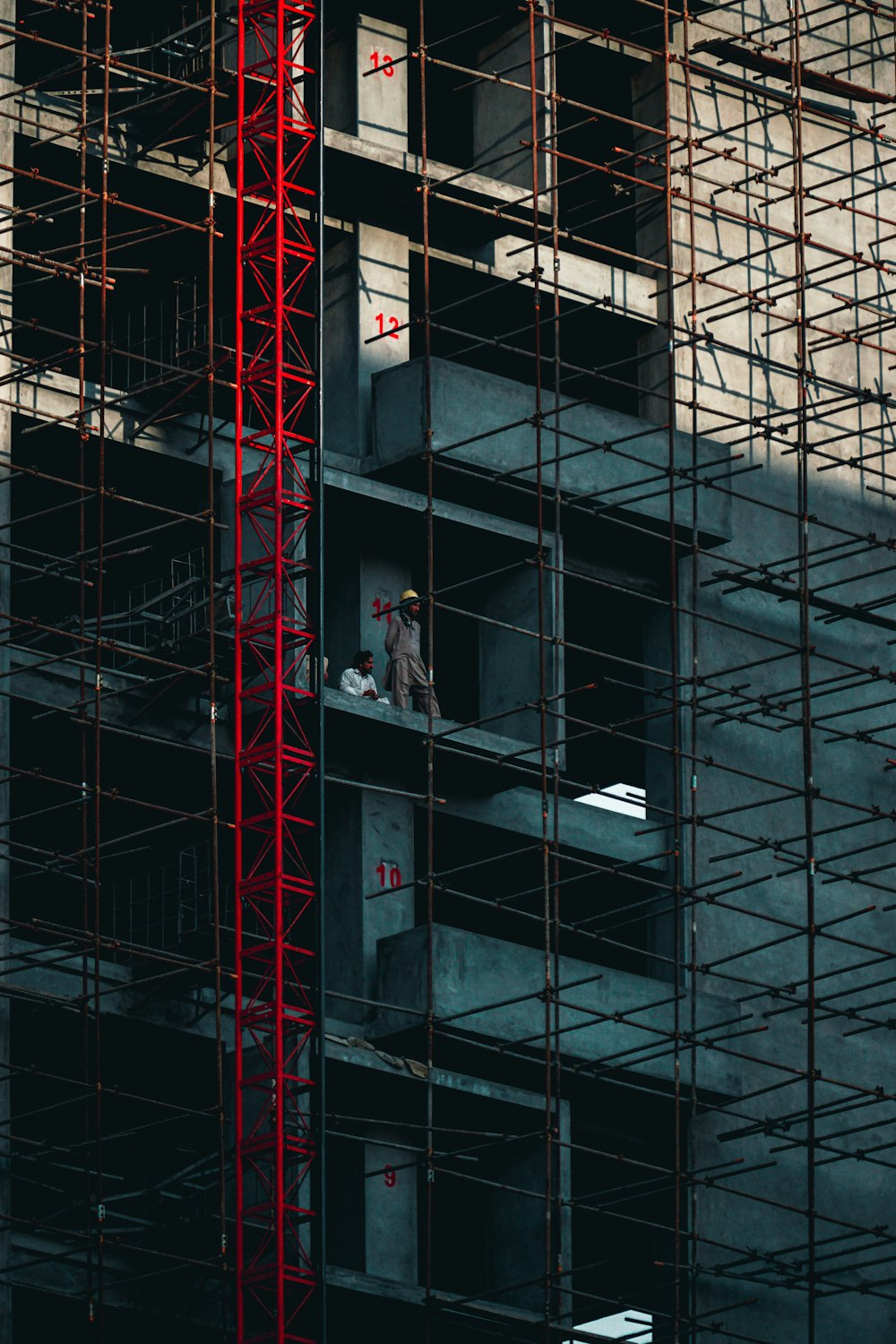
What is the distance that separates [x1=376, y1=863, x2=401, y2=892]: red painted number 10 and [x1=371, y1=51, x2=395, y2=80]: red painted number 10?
11464 millimetres

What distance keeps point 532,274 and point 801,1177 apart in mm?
13000

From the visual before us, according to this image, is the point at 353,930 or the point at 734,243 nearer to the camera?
the point at 353,930

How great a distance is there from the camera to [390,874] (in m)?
47.3

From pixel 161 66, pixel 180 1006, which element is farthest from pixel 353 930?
pixel 161 66

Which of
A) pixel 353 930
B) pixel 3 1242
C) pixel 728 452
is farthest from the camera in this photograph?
pixel 728 452

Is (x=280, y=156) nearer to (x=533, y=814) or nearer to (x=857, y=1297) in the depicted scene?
(x=533, y=814)

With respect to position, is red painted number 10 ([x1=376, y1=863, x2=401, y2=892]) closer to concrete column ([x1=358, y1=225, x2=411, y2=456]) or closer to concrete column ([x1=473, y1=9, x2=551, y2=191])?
concrete column ([x1=358, y1=225, x2=411, y2=456])

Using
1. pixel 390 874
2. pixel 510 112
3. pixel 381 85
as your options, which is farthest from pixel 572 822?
pixel 381 85

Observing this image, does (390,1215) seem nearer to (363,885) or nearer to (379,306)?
(363,885)

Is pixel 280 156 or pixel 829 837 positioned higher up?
pixel 280 156

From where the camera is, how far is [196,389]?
48.3m

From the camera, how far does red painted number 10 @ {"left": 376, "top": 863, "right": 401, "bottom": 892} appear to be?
47.2 meters

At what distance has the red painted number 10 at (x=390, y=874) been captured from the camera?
47188 mm

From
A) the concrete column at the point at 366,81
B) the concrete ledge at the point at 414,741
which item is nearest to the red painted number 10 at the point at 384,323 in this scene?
the concrete column at the point at 366,81
